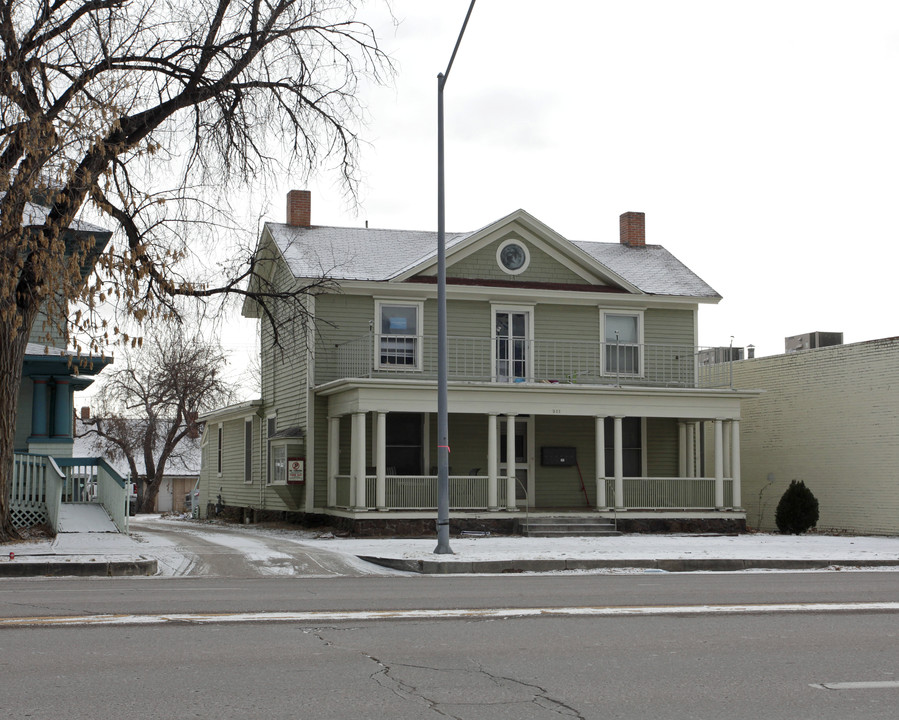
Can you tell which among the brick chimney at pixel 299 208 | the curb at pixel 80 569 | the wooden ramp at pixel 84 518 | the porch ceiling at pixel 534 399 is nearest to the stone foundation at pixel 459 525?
the porch ceiling at pixel 534 399

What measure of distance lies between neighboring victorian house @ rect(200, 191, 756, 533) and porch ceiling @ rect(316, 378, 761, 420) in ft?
0.12

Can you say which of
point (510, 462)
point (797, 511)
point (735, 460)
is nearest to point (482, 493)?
point (510, 462)

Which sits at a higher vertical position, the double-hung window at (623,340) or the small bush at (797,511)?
the double-hung window at (623,340)

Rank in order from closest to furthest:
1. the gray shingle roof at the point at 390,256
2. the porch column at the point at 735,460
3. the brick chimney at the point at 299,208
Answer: the porch column at the point at 735,460 < the gray shingle roof at the point at 390,256 < the brick chimney at the point at 299,208

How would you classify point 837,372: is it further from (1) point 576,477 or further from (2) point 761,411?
(1) point 576,477

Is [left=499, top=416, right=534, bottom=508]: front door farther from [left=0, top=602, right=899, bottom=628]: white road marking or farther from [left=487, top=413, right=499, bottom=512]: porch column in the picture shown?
[left=0, top=602, right=899, bottom=628]: white road marking

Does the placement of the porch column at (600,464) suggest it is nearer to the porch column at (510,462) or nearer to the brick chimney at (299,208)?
the porch column at (510,462)

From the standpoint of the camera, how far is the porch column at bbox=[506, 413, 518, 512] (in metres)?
25.0

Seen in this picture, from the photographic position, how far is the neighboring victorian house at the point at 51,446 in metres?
20.1

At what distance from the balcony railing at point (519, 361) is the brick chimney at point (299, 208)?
5.37 metres

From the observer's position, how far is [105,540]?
60.2 ft

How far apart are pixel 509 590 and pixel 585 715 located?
649 centimetres

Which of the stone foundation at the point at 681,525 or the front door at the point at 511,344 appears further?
the front door at the point at 511,344

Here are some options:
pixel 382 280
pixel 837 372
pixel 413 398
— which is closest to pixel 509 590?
pixel 413 398
